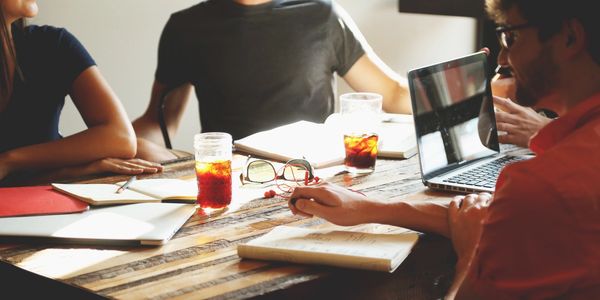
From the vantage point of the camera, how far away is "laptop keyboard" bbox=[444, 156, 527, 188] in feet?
5.51

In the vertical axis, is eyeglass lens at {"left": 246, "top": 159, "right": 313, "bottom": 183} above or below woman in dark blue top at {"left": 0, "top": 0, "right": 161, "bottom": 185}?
below

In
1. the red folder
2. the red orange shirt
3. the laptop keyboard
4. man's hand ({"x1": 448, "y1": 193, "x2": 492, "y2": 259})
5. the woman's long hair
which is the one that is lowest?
the laptop keyboard

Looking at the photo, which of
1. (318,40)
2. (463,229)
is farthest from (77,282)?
(318,40)

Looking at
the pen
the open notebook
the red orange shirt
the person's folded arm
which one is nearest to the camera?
the red orange shirt

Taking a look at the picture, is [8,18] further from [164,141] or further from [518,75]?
[518,75]

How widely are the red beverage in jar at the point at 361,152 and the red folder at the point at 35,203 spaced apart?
0.63m

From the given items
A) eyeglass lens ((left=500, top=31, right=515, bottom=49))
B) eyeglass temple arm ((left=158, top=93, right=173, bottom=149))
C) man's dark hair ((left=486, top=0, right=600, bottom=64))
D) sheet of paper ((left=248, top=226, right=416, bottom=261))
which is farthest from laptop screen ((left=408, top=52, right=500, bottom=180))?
eyeglass temple arm ((left=158, top=93, right=173, bottom=149))

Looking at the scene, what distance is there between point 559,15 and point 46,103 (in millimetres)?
1615

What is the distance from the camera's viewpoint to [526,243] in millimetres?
975

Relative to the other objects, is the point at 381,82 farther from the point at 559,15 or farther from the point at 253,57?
the point at 559,15

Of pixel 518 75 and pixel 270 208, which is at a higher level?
pixel 518 75

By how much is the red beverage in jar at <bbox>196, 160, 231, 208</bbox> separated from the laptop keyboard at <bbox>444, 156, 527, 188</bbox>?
0.50 m

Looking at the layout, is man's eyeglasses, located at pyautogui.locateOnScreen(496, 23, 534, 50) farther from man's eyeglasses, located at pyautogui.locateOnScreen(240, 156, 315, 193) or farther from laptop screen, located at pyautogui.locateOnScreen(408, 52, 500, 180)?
man's eyeglasses, located at pyautogui.locateOnScreen(240, 156, 315, 193)

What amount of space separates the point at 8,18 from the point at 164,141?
2.38 feet
